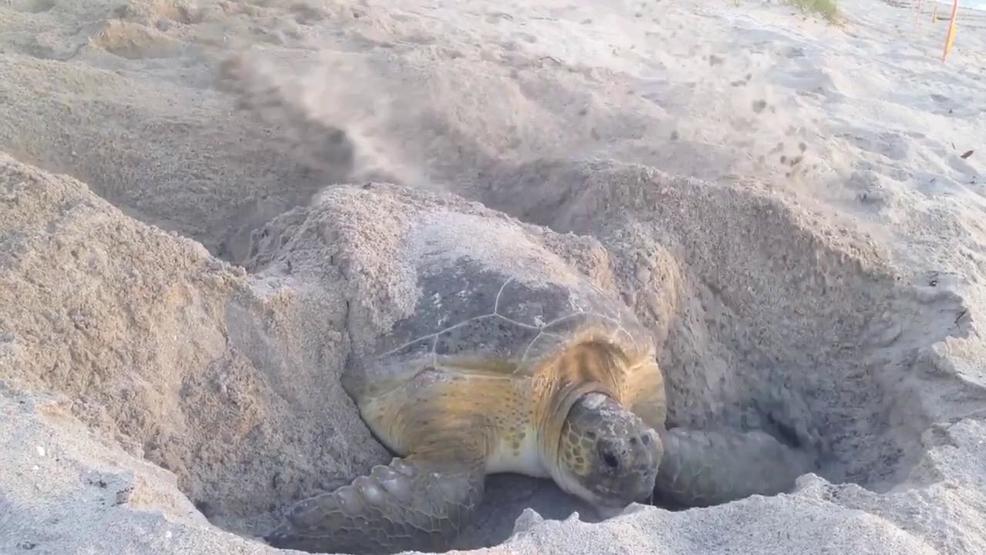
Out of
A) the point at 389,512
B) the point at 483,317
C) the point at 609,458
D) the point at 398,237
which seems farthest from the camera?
the point at 398,237

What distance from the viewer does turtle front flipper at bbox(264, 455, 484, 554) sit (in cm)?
178

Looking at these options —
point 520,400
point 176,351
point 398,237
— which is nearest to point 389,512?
point 520,400

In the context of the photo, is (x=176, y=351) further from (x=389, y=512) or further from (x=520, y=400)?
(x=520, y=400)

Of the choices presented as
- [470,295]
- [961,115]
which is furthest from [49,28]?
[961,115]

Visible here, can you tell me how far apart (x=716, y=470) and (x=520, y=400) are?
0.54 meters

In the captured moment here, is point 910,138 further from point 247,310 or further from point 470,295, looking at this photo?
point 247,310

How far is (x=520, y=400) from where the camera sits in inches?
86.7

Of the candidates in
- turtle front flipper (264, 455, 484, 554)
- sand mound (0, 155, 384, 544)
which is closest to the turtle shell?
sand mound (0, 155, 384, 544)

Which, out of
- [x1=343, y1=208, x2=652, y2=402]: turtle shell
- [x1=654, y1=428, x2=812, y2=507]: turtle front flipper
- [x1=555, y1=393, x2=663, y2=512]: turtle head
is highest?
[x1=343, y1=208, x2=652, y2=402]: turtle shell

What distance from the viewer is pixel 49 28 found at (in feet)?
12.9

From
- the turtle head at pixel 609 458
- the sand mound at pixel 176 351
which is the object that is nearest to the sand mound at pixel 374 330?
the sand mound at pixel 176 351

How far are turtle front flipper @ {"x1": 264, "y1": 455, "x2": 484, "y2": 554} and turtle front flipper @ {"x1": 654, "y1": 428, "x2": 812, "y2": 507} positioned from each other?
0.52 metres

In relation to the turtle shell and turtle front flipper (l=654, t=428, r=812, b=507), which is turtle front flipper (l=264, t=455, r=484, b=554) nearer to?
the turtle shell

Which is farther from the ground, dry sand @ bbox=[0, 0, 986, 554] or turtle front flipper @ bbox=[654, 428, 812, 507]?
dry sand @ bbox=[0, 0, 986, 554]
